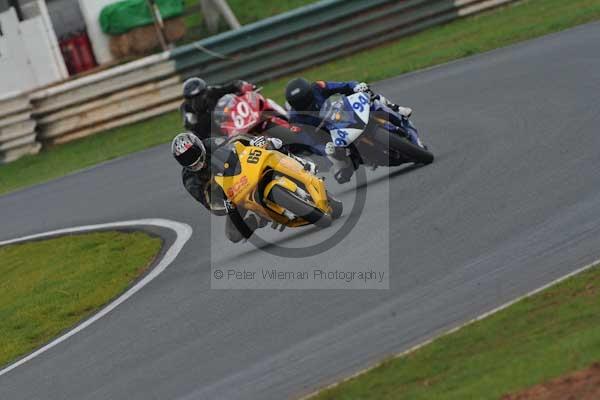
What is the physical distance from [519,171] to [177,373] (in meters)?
4.26

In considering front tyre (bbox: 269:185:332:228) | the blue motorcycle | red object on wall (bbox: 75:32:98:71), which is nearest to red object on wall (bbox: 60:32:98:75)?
red object on wall (bbox: 75:32:98:71)

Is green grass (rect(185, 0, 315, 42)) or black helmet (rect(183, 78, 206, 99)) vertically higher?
black helmet (rect(183, 78, 206, 99))

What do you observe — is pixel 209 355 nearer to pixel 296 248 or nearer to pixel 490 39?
pixel 296 248

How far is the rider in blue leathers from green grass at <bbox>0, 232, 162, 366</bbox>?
1.99 meters

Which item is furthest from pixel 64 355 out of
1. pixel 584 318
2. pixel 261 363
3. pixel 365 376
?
pixel 584 318

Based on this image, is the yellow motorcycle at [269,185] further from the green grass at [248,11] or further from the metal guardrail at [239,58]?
the green grass at [248,11]

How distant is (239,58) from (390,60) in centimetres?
265

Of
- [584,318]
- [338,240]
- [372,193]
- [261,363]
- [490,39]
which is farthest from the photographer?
[490,39]

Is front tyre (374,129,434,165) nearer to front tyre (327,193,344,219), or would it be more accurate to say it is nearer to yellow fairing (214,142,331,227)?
front tyre (327,193,344,219)

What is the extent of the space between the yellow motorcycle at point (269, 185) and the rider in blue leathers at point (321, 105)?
1523 mm

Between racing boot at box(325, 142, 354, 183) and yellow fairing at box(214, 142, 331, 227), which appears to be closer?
yellow fairing at box(214, 142, 331, 227)

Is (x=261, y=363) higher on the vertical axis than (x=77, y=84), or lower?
higher

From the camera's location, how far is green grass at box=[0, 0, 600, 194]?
1877cm

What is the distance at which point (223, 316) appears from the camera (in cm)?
870
